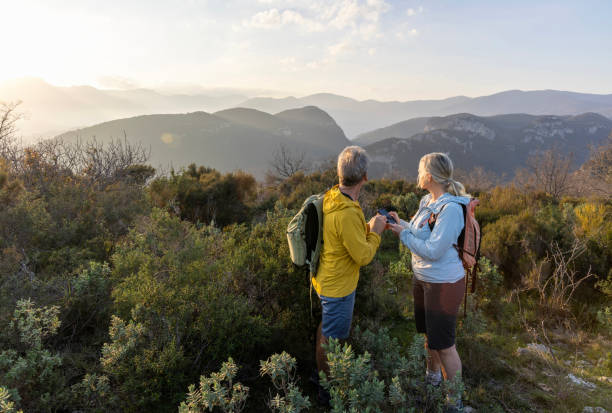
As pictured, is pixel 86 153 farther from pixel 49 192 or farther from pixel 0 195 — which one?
pixel 0 195

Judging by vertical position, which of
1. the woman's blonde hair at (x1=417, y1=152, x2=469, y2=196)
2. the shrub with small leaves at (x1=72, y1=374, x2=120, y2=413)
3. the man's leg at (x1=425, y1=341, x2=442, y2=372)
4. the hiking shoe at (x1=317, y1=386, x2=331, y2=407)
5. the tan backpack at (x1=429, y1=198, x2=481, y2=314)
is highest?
the woman's blonde hair at (x1=417, y1=152, x2=469, y2=196)

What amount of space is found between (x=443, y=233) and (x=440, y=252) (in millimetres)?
138

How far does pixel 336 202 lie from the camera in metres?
2.23

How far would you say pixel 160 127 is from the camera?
12388 cm

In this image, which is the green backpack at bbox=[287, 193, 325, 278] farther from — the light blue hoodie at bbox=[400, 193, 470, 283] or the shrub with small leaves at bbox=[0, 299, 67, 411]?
the shrub with small leaves at bbox=[0, 299, 67, 411]

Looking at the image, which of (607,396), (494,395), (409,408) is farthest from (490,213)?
(409,408)

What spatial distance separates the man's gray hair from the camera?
2219 millimetres

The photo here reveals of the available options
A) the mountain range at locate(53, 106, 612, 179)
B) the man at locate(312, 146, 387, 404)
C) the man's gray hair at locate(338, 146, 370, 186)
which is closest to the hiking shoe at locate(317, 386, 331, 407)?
the man at locate(312, 146, 387, 404)

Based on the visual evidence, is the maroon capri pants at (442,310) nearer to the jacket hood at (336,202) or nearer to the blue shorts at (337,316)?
the blue shorts at (337,316)

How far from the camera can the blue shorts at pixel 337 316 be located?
7.70 ft

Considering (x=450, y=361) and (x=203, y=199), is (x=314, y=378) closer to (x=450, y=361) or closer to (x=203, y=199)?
(x=450, y=361)

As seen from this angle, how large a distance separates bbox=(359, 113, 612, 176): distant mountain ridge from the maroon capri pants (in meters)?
88.2

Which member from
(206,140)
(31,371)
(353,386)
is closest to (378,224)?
(353,386)

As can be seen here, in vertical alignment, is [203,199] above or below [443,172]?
below
